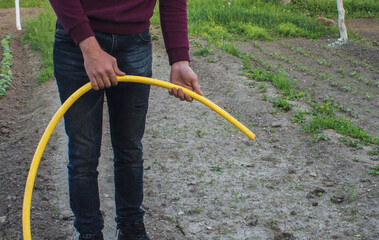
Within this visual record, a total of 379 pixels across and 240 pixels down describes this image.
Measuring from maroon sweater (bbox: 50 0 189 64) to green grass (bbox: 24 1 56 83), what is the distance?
4.34 meters

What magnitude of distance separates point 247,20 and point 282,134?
521cm

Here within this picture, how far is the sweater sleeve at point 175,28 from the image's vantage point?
2.22 meters

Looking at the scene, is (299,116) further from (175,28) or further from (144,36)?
(144,36)

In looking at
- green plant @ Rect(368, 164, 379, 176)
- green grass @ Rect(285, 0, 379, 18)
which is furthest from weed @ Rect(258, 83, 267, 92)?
green grass @ Rect(285, 0, 379, 18)

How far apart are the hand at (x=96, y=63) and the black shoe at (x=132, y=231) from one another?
3.03ft

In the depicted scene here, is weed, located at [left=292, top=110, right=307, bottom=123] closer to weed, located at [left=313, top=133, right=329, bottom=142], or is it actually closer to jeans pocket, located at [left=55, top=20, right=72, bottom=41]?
weed, located at [left=313, top=133, right=329, bottom=142]

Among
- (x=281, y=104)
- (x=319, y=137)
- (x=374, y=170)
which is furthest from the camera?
(x=281, y=104)

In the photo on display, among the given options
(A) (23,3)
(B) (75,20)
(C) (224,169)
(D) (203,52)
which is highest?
(A) (23,3)

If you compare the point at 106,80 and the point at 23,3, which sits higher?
the point at 23,3

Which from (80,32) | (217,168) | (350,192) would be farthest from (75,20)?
(350,192)

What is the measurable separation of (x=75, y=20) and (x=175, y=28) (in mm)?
589

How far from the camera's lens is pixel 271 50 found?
7.51 meters

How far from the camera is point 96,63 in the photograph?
5.96 feet

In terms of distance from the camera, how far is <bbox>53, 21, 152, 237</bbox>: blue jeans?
199 centimetres
